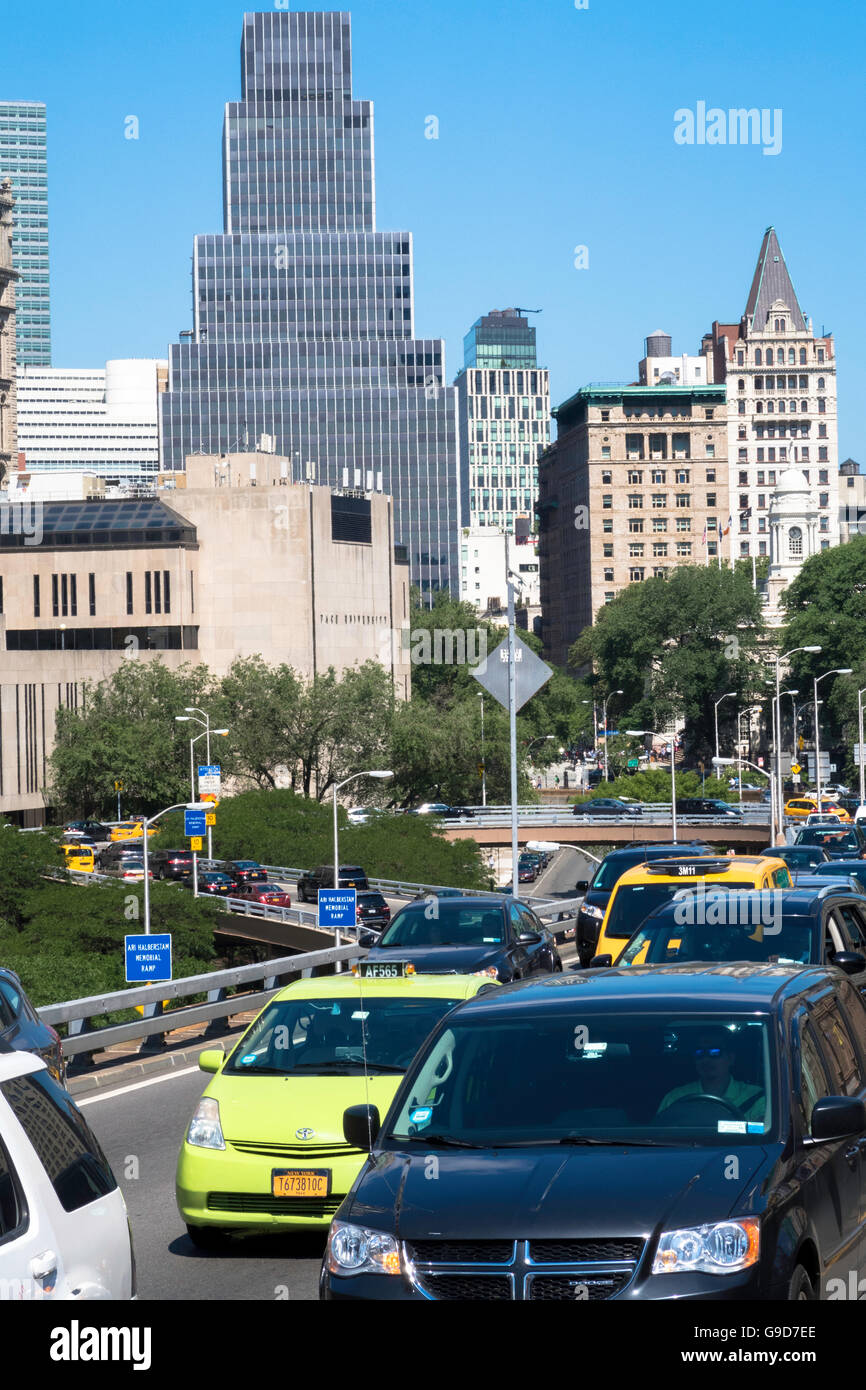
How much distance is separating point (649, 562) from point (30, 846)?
12427 centimetres

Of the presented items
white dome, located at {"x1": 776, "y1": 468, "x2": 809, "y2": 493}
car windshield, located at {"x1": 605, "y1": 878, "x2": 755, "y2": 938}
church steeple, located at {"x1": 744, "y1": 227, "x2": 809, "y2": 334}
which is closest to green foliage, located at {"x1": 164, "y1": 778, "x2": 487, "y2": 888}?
car windshield, located at {"x1": 605, "y1": 878, "x2": 755, "y2": 938}

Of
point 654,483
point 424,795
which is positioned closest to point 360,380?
point 654,483

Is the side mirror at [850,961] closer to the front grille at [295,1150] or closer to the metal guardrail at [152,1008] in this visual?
the front grille at [295,1150]

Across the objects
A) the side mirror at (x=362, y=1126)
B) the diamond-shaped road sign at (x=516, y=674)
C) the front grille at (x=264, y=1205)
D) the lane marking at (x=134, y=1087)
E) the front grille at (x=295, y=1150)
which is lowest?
the lane marking at (x=134, y=1087)

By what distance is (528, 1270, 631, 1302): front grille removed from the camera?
564 cm

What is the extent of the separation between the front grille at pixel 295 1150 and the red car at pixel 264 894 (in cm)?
5327

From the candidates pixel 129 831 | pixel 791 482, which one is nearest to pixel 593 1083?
pixel 129 831

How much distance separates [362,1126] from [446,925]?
11476 millimetres

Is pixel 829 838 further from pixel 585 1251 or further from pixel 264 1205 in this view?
pixel 585 1251

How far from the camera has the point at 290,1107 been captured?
9.97 m

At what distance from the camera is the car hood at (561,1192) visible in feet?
19.0

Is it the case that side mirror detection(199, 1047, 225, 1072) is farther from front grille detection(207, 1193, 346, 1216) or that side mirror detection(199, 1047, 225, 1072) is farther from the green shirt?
the green shirt

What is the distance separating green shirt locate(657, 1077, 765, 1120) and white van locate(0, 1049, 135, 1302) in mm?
Answer: 2037

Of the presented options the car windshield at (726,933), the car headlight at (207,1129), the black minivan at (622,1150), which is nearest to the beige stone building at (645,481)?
the car windshield at (726,933)
